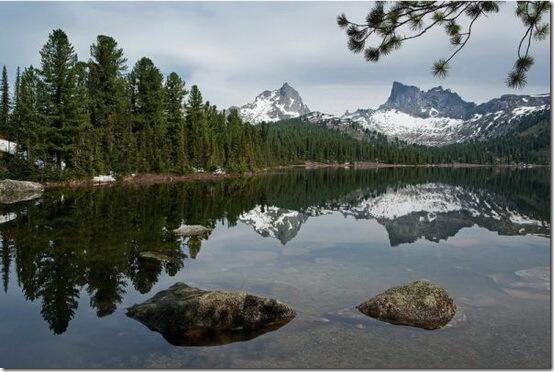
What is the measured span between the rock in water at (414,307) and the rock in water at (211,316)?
2781 mm

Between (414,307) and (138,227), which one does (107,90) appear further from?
(414,307)

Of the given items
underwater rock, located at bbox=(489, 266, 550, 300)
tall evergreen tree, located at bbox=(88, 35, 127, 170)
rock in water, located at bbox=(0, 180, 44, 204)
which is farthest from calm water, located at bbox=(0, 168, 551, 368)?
tall evergreen tree, located at bbox=(88, 35, 127, 170)

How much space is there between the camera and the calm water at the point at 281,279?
11508mm

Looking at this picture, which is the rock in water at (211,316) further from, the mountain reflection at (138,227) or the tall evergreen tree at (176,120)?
the tall evergreen tree at (176,120)

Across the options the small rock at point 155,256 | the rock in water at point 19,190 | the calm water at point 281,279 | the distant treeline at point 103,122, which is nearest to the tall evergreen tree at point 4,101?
the distant treeline at point 103,122

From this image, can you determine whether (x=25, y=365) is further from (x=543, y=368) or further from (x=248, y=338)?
(x=543, y=368)

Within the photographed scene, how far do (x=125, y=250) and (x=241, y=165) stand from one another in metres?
85.4

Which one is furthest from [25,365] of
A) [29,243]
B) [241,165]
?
[241,165]

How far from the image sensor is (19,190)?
49.7m

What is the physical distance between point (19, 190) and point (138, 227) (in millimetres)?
29440

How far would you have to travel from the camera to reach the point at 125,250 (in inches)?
866

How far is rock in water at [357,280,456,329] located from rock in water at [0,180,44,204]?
42772mm

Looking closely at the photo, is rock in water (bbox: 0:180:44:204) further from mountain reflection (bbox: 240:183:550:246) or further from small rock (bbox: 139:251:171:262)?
small rock (bbox: 139:251:171:262)

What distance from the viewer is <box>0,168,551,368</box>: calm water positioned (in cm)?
1151
